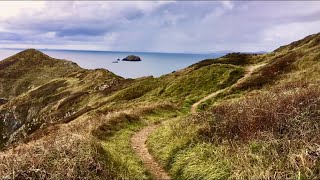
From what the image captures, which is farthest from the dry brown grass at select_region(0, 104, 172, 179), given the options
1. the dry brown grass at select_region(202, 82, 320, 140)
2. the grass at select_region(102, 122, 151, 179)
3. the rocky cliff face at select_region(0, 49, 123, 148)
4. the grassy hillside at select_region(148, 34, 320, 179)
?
the rocky cliff face at select_region(0, 49, 123, 148)

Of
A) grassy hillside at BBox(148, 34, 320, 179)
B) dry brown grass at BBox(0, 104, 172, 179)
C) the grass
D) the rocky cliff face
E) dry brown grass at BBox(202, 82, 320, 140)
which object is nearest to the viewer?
grassy hillside at BBox(148, 34, 320, 179)

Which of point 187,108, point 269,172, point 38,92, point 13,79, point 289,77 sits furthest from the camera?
point 13,79

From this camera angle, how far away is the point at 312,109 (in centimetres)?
1372

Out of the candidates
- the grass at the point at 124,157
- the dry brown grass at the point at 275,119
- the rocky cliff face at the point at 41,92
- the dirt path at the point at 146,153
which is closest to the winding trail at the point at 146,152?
the dirt path at the point at 146,153

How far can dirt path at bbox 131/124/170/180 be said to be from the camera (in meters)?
15.2

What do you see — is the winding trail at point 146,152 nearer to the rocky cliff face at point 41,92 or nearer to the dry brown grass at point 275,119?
the dry brown grass at point 275,119

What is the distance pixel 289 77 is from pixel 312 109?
109 ft

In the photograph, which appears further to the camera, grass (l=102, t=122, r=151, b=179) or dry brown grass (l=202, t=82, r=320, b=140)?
grass (l=102, t=122, r=151, b=179)

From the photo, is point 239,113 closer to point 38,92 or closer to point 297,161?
point 297,161

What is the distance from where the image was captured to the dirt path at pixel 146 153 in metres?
15.2

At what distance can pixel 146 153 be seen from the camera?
18.8 metres

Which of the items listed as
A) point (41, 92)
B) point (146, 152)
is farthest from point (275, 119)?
point (41, 92)

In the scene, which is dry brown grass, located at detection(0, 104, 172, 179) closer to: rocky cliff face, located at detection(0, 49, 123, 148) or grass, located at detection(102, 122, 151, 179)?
grass, located at detection(102, 122, 151, 179)

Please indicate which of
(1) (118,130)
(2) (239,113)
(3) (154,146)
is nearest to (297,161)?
(2) (239,113)
